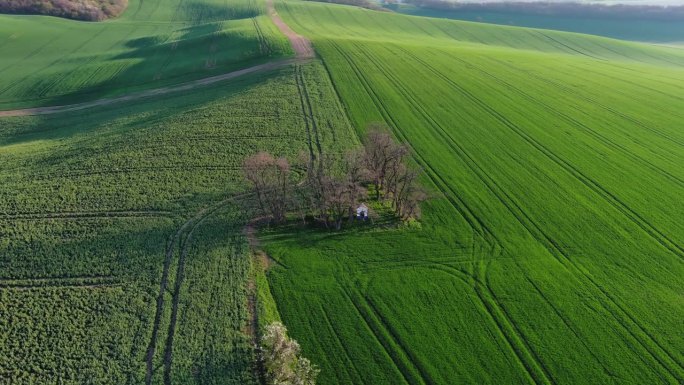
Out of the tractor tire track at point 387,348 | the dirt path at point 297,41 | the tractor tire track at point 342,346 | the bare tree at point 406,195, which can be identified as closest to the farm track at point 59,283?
the tractor tire track at point 342,346

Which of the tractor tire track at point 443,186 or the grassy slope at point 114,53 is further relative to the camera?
the grassy slope at point 114,53

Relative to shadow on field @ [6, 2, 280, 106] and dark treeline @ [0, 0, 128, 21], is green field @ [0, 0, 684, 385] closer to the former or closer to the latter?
shadow on field @ [6, 2, 280, 106]

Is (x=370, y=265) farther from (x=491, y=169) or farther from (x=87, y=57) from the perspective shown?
(x=87, y=57)

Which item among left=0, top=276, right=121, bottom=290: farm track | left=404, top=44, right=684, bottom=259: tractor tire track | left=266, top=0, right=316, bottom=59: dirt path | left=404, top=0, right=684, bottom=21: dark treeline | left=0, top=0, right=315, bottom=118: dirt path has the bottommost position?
left=0, top=276, right=121, bottom=290: farm track

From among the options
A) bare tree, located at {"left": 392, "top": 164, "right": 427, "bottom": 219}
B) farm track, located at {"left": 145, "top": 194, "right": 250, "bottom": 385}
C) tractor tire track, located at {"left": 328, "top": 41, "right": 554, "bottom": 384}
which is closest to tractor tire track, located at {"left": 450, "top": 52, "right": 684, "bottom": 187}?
tractor tire track, located at {"left": 328, "top": 41, "right": 554, "bottom": 384}

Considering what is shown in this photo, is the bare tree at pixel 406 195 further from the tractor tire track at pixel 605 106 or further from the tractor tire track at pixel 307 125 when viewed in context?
the tractor tire track at pixel 605 106

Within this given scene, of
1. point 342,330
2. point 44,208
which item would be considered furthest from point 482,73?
point 44,208
